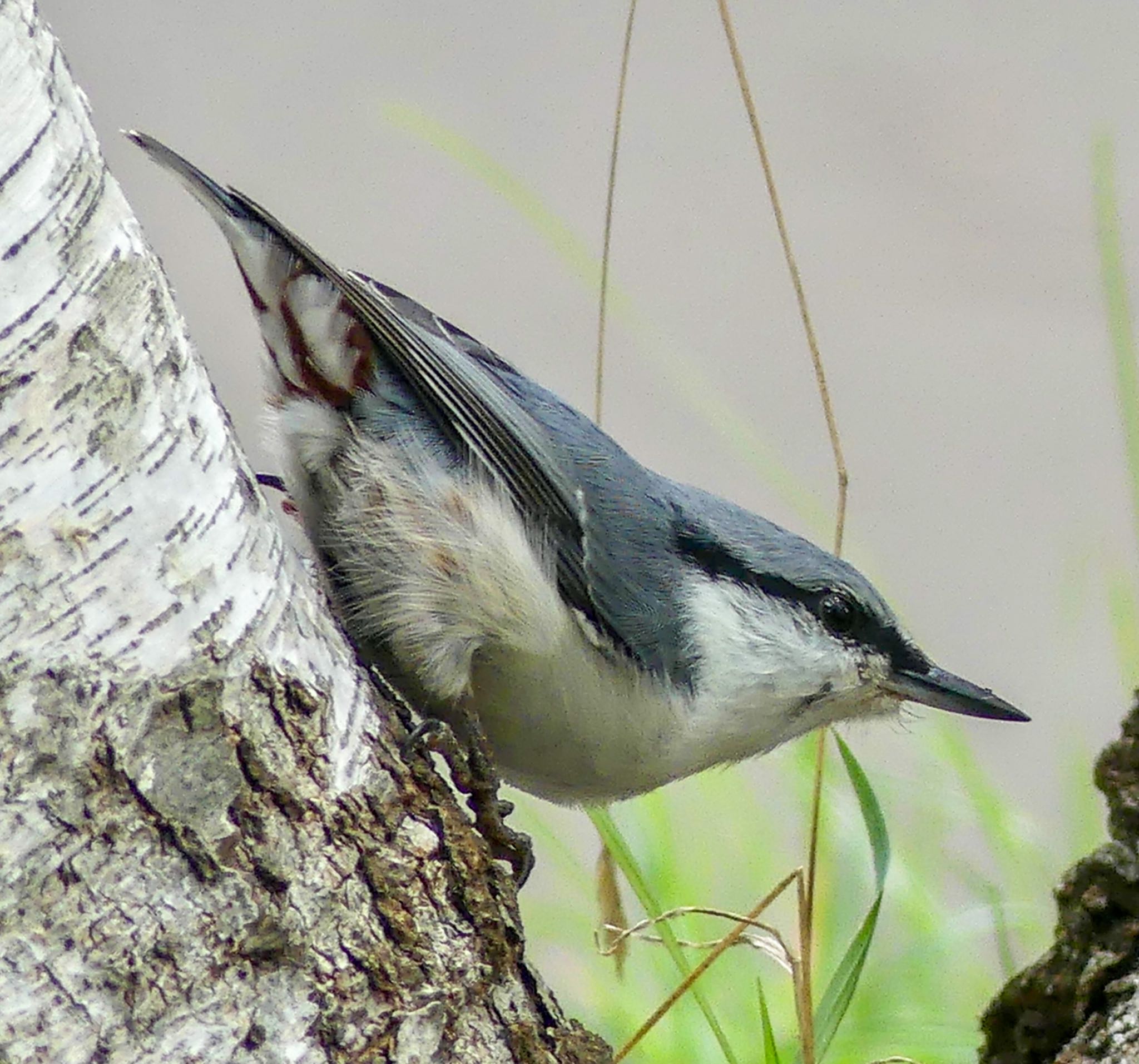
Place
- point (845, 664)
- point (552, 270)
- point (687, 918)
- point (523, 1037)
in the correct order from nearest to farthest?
point (523, 1037)
point (845, 664)
point (687, 918)
point (552, 270)

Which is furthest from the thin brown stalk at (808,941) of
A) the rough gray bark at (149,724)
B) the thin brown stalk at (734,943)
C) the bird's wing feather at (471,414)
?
the rough gray bark at (149,724)

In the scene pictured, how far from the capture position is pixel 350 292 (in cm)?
164

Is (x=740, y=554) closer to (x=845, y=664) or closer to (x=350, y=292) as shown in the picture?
(x=845, y=664)

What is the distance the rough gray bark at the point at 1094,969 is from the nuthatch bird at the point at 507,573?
0.40 meters

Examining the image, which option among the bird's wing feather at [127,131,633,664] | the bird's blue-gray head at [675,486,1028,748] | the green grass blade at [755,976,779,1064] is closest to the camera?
the green grass blade at [755,976,779,1064]

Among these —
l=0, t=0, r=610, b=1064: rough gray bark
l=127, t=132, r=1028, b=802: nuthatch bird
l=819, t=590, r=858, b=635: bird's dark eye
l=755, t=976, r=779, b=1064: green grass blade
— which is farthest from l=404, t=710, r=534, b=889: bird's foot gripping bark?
l=819, t=590, r=858, b=635: bird's dark eye

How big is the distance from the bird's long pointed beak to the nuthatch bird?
0.08 m

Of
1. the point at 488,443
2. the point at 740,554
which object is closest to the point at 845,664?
the point at 740,554

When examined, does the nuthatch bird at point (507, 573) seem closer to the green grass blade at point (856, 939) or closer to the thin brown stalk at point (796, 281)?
the thin brown stalk at point (796, 281)

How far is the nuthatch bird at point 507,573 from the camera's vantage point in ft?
5.34

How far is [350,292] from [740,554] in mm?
570

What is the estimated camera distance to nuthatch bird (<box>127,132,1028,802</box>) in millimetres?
1628

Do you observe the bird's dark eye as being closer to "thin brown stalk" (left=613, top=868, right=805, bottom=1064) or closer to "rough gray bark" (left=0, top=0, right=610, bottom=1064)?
"thin brown stalk" (left=613, top=868, right=805, bottom=1064)

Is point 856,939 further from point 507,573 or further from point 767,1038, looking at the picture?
point 507,573
